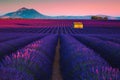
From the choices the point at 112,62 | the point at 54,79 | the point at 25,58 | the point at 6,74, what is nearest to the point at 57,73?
the point at 54,79

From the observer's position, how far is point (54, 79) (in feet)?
34.0

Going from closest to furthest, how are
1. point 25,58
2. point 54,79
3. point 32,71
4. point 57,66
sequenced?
point 32,71 < point 25,58 < point 54,79 < point 57,66

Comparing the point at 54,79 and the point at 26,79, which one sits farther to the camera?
the point at 54,79

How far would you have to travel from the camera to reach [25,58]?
8258 millimetres

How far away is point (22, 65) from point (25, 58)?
840 mm

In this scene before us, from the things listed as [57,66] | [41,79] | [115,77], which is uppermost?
[115,77]

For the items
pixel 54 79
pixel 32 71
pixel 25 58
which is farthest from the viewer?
pixel 54 79

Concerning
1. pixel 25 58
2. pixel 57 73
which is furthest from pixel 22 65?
pixel 57 73

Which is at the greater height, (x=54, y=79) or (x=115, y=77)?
(x=115, y=77)

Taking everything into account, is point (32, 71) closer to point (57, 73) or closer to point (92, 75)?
point (92, 75)

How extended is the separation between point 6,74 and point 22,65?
62.4 inches

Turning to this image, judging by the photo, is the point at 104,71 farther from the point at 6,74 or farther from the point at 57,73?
the point at 57,73

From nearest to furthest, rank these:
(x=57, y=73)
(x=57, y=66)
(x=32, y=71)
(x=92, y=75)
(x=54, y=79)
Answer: (x=92, y=75)
(x=32, y=71)
(x=54, y=79)
(x=57, y=73)
(x=57, y=66)

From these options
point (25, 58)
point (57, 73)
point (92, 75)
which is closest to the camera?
point (92, 75)
